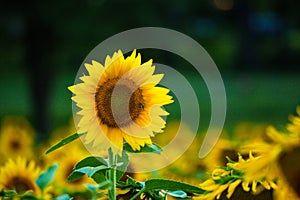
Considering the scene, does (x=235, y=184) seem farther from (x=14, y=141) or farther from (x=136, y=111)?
(x=14, y=141)

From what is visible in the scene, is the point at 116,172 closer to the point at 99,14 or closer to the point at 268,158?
the point at 268,158

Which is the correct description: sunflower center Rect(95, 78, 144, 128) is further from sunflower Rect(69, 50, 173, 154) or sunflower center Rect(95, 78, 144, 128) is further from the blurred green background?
the blurred green background

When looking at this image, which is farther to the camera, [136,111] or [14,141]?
[14,141]

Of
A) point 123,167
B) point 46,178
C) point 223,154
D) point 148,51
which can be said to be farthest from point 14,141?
point 148,51

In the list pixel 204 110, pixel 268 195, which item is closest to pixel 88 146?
pixel 268 195

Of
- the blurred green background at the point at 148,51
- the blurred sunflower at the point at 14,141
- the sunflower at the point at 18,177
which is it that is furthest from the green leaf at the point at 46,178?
the blurred green background at the point at 148,51

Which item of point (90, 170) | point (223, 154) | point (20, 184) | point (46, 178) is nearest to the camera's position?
point (46, 178)

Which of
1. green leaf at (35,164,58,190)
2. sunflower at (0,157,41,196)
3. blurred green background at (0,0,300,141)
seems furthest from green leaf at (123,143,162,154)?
blurred green background at (0,0,300,141)
